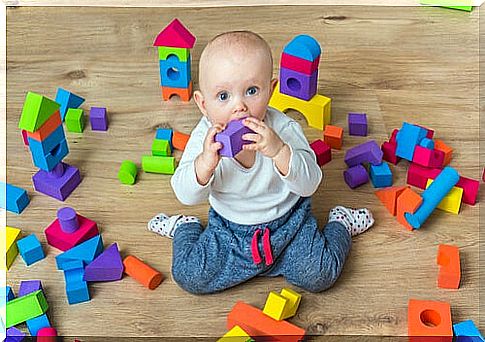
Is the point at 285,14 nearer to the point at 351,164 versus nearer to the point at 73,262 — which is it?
the point at 351,164

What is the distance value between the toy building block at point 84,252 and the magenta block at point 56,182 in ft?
0.48

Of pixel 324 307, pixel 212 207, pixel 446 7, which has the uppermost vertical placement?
pixel 446 7

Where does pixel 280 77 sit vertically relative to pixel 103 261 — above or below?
above

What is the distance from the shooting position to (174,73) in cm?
183

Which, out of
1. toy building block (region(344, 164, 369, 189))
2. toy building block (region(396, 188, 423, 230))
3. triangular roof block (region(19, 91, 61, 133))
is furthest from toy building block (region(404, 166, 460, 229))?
triangular roof block (region(19, 91, 61, 133))

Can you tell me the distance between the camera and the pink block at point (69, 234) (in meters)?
1.53

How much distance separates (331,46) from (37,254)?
2.66 ft

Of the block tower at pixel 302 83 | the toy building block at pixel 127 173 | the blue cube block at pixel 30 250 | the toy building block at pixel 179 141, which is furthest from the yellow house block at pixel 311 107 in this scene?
the blue cube block at pixel 30 250

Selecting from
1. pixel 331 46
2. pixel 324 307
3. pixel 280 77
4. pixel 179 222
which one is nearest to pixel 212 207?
pixel 179 222

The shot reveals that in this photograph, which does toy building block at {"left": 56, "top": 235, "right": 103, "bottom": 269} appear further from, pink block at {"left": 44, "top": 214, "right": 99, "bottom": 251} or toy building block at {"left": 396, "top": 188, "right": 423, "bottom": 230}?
toy building block at {"left": 396, "top": 188, "right": 423, "bottom": 230}

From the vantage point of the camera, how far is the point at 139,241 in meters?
Answer: 1.56

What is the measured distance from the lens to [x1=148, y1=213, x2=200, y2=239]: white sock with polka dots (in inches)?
61.4

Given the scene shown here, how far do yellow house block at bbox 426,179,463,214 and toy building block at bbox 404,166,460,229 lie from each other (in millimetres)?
19

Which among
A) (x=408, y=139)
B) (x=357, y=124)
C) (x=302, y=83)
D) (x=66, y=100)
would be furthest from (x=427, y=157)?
(x=66, y=100)
